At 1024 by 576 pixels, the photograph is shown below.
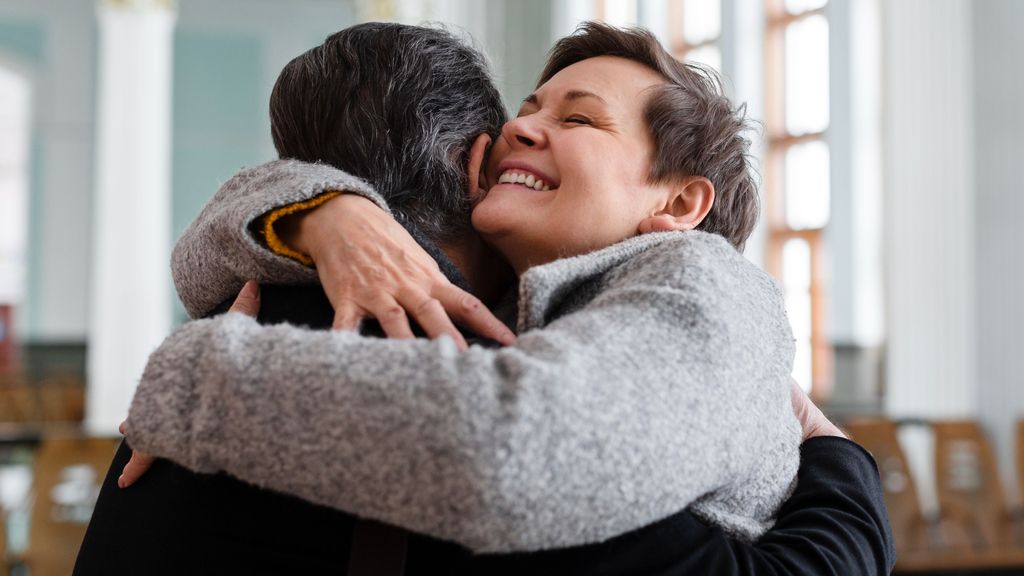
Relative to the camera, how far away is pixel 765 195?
38.8ft

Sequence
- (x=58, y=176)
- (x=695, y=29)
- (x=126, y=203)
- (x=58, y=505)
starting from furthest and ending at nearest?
1. (x=58, y=176)
2. (x=695, y=29)
3. (x=126, y=203)
4. (x=58, y=505)

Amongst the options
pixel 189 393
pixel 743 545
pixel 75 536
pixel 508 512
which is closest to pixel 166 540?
pixel 189 393

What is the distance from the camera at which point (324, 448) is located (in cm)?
103

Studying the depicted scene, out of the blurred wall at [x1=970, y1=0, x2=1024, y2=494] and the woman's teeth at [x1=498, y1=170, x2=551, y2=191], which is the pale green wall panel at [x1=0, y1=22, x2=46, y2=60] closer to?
the blurred wall at [x1=970, y1=0, x2=1024, y2=494]

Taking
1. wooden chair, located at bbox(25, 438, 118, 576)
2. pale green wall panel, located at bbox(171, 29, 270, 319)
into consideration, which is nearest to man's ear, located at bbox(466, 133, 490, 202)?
wooden chair, located at bbox(25, 438, 118, 576)

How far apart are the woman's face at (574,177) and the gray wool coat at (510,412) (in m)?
0.24

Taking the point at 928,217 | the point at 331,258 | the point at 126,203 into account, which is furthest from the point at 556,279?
the point at 126,203

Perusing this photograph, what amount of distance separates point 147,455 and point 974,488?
256 inches

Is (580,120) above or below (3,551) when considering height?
above

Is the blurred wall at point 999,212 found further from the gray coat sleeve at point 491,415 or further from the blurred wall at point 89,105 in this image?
the blurred wall at point 89,105

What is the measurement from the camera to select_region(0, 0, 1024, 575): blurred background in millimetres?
6773

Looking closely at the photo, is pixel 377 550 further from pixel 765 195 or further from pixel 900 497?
pixel 765 195

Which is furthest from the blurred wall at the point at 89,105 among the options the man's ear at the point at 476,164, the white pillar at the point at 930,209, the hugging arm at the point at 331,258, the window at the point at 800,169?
the hugging arm at the point at 331,258

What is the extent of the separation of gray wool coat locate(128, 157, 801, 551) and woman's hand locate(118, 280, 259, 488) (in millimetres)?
112
